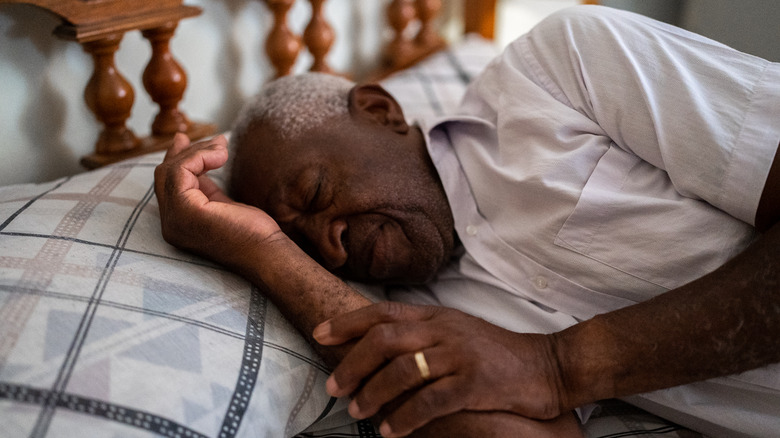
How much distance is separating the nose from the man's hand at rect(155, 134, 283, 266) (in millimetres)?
102

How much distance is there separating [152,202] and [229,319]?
0.33 m

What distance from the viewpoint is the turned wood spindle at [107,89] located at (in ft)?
3.88

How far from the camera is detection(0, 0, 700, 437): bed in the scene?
0.68 metres

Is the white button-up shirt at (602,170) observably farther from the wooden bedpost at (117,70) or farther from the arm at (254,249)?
the wooden bedpost at (117,70)

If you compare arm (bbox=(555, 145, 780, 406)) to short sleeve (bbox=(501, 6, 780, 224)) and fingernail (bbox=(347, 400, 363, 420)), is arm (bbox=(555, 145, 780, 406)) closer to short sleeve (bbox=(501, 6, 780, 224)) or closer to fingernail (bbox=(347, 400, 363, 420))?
short sleeve (bbox=(501, 6, 780, 224))

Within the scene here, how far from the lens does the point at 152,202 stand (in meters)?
1.05

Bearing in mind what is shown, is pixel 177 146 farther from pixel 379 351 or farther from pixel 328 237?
pixel 379 351

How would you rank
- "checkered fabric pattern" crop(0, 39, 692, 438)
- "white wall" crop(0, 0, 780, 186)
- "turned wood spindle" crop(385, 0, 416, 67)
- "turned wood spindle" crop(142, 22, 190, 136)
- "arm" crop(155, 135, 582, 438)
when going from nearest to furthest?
"checkered fabric pattern" crop(0, 39, 692, 438) < "arm" crop(155, 135, 582, 438) < "white wall" crop(0, 0, 780, 186) < "turned wood spindle" crop(142, 22, 190, 136) < "turned wood spindle" crop(385, 0, 416, 67)

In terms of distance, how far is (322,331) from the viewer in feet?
2.69

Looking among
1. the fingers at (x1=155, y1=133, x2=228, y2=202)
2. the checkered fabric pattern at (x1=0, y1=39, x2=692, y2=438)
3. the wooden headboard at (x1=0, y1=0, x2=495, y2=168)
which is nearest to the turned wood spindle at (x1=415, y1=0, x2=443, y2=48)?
the wooden headboard at (x1=0, y1=0, x2=495, y2=168)

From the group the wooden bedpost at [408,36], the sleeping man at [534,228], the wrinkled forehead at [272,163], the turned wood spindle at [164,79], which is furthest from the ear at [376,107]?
the wooden bedpost at [408,36]

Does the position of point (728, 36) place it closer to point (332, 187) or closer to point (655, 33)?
point (655, 33)

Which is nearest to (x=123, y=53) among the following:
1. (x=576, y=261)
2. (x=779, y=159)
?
(x=576, y=261)

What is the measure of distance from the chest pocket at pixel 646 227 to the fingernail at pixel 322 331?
0.41 m
